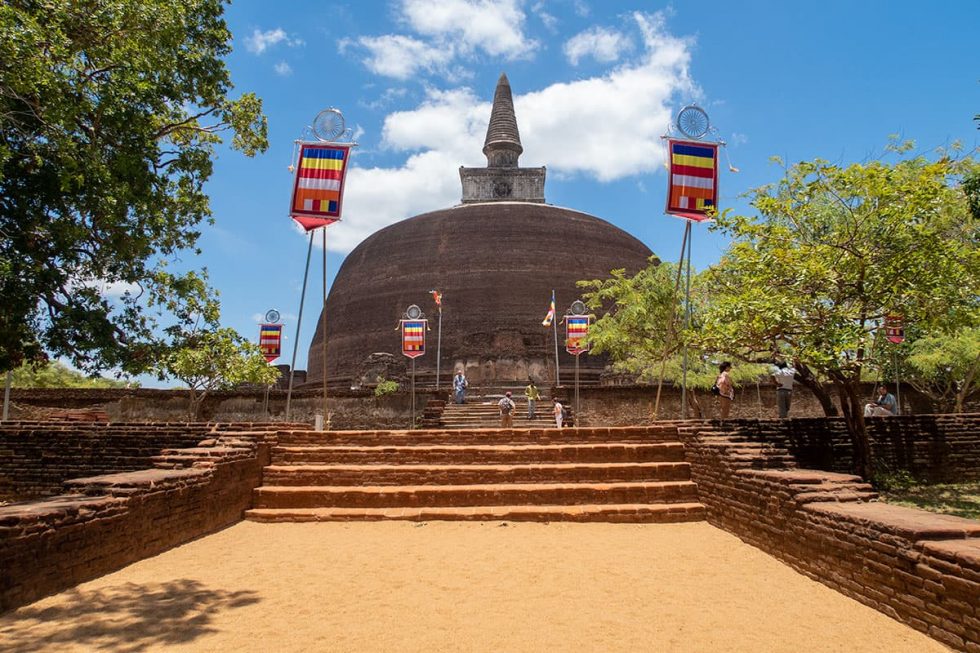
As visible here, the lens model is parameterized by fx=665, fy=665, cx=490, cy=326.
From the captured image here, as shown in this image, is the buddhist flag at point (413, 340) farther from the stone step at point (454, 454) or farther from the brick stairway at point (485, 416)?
the stone step at point (454, 454)

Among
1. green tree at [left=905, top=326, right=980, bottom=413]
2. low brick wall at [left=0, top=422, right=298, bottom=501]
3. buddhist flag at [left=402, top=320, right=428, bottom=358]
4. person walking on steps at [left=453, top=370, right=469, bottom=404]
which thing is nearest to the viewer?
low brick wall at [left=0, top=422, right=298, bottom=501]

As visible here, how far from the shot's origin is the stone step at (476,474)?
7.90 m

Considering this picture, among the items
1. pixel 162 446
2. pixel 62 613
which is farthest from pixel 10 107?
pixel 62 613

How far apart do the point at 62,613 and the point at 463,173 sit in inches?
1270

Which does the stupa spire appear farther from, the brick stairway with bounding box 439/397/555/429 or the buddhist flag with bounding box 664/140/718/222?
the buddhist flag with bounding box 664/140/718/222

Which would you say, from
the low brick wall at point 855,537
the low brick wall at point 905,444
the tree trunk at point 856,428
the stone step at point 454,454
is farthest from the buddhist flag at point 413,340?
the low brick wall at point 855,537

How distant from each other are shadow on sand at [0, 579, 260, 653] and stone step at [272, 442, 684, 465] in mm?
3722

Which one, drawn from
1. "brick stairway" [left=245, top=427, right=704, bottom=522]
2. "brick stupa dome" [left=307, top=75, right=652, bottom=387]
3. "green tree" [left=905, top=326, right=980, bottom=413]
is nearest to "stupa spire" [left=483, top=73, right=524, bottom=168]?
"brick stupa dome" [left=307, top=75, right=652, bottom=387]

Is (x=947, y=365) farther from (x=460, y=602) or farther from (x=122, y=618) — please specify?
(x=122, y=618)

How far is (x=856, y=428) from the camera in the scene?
880 cm

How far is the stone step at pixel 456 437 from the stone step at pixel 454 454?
0.76 feet

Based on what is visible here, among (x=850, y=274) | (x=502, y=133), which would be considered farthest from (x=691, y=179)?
(x=502, y=133)

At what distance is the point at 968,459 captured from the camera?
31.6 ft

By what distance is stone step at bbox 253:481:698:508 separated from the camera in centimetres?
750
